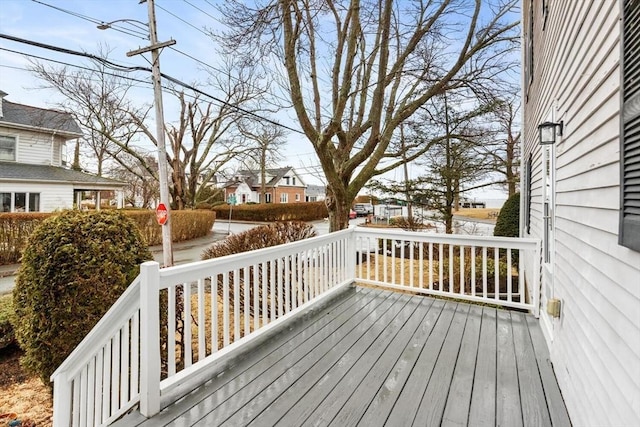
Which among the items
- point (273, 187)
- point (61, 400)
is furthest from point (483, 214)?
point (61, 400)

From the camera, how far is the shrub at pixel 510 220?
8078 mm

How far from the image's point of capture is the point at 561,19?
8.39ft

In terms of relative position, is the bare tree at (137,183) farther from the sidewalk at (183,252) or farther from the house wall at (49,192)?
the sidewalk at (183,252)

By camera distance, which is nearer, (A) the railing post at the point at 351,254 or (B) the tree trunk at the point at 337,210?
(A) the railing post at the point at 351,254

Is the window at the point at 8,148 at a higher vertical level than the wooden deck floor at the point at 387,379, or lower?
higher

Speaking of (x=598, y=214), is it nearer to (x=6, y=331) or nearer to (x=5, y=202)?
(x=6, y=331)

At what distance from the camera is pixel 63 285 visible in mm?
2551

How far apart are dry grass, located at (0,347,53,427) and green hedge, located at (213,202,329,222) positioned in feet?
66.5

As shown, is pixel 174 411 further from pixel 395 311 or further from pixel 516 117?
pixel 516 117

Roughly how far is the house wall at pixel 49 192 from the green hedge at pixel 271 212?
456 inches

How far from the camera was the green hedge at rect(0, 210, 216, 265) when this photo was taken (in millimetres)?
9328

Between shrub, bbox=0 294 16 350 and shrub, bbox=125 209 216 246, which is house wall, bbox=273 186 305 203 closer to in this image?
shrub, bbox=125 209 216 246

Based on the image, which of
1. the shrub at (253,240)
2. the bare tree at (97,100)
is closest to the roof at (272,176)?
the bare tree at (97,100)

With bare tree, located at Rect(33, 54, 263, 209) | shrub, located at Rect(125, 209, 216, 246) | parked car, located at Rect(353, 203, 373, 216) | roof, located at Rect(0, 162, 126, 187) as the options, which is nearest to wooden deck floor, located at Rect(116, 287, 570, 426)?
shrub, located at Rect(125, 209, 216, 246)
